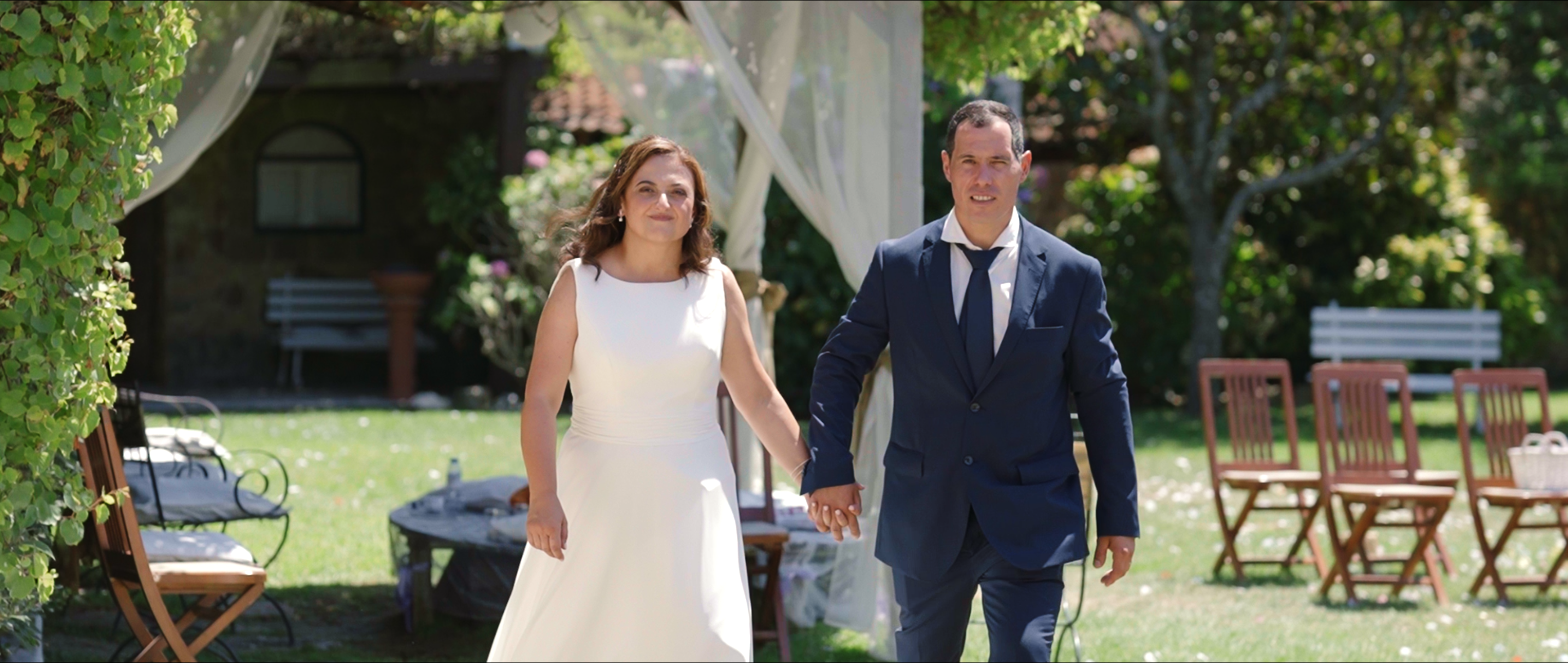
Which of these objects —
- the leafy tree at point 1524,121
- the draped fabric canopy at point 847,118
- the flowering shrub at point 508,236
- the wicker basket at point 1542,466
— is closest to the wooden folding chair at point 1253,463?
the wicker basket at point 1542,466

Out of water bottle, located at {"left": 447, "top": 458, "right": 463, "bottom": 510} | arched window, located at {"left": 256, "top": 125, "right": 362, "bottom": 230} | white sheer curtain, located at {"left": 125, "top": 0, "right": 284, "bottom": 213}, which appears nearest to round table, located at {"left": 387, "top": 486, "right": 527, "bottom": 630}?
water bottle, located at {"left": 447, "top": 458, "right": 463, "bottom": 510}

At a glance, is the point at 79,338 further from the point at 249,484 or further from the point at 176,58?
the point at 249,484

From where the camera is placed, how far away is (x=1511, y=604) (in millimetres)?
7410

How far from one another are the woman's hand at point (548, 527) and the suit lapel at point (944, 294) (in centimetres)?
95

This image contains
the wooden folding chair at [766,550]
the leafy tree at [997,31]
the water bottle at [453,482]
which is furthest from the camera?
the water bottle at [453,482]

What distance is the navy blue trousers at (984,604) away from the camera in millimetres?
3781

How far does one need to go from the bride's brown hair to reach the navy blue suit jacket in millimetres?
446

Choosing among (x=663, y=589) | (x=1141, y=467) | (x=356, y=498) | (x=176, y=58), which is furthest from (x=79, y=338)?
(x=1141, y=467)

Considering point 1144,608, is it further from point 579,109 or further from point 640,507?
point 579,109

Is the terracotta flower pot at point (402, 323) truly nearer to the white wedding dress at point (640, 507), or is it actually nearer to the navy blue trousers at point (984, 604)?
the white wedding dress at point (640, 507)

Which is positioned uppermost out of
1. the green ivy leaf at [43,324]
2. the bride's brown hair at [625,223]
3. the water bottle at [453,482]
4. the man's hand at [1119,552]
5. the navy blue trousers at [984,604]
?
the bride's brown hair at [625,223]

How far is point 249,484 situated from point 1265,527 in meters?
5.92

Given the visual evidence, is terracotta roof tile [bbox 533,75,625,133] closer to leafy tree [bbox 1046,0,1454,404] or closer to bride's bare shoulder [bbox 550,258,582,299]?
leafy tree [bbox 1046,0,1454,404]

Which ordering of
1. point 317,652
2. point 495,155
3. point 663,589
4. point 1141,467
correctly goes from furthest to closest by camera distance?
point 495,155, point 1141,467, point 317,652, point 663,589
